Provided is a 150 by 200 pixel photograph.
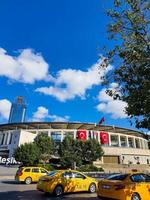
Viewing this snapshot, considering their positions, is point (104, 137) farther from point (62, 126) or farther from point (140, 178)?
point (140, 178)

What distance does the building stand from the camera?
82.4 meters

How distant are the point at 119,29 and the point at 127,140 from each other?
8431cm

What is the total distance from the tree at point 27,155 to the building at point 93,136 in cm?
2421

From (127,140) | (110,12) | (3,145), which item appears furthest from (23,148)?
(127,140)

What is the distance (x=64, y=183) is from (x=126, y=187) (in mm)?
4493

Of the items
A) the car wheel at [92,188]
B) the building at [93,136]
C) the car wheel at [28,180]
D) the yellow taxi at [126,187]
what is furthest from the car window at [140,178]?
the building at [93,136]

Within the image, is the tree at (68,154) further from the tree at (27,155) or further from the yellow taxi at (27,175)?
the yellow taxi at (27,175)

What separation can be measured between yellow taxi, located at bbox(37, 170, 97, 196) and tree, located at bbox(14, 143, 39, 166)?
1557 inches

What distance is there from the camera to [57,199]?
11852 millimetres

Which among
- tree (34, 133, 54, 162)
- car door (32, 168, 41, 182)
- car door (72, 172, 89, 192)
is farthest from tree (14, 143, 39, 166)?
car door (72, 172, 89, 192)

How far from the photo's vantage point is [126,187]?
32.9 ft

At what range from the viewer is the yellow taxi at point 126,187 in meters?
9.98

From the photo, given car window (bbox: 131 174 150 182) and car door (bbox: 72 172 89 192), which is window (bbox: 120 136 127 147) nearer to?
car door (bbox: 72 172 89 192)

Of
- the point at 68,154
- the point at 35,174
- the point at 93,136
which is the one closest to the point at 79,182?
the point at 35,174
